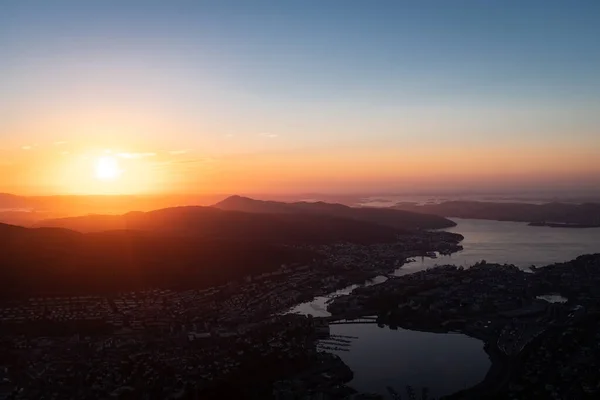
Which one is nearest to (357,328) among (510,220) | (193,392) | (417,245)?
(193,392)

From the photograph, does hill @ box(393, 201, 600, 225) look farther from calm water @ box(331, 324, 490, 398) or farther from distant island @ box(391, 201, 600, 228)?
calm water @ box(331, 324, 490, 398)

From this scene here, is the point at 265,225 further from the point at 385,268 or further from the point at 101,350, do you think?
the point at 101,350

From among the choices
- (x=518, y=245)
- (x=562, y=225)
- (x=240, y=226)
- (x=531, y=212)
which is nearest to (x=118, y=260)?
(x=240, y=226)

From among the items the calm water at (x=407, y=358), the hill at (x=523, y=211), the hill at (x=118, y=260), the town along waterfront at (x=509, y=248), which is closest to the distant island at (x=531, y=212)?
the hill at (x=523, y=211)

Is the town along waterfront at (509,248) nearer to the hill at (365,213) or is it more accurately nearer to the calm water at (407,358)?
the calm water at (407,358)

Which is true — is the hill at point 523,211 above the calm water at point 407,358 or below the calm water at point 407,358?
above

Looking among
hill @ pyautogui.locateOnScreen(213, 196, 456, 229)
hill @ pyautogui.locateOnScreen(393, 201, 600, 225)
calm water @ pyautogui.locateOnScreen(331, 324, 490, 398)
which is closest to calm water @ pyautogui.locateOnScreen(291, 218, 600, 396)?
calm water @ pyautogui.locateOnScreen(331, 324, 490, 398)

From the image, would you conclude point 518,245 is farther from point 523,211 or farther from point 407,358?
point 407,358
